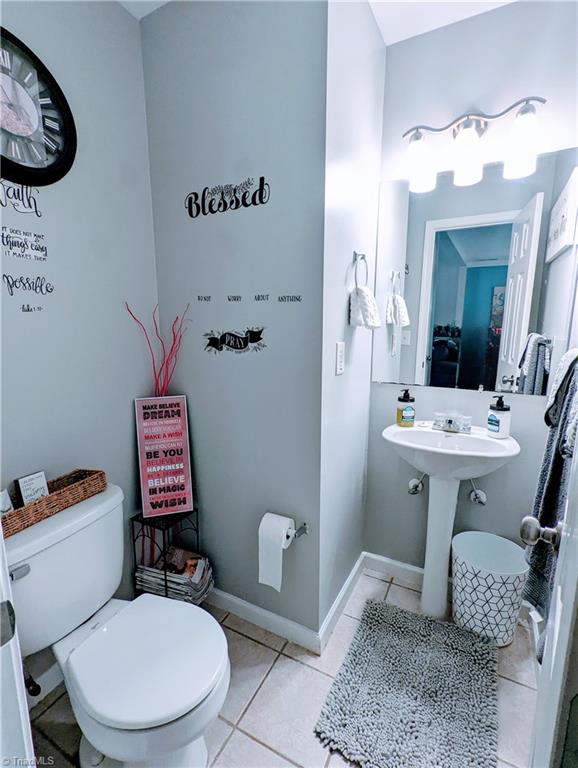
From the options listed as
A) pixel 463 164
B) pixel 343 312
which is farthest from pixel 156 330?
pixel 463 164

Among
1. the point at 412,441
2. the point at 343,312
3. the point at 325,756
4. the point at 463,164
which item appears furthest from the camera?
the point at 412,441

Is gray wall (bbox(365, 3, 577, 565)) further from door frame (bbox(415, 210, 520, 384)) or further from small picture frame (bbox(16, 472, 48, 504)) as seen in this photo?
small picture frame (bbox(16, 472, 48, 504))

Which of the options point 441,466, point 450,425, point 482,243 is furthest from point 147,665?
point 482,243

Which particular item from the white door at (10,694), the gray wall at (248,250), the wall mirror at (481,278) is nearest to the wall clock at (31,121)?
the gray wall at (248,250)

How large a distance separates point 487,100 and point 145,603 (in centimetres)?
240

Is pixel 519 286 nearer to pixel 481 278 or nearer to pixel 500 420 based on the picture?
pixel 481 278

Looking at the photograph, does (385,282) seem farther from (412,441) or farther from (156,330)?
(156,330)

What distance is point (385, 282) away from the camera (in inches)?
72.1

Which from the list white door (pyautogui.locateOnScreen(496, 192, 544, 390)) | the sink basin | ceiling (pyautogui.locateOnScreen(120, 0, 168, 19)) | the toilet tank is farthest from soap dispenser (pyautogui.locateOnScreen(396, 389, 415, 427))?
ceiling (pyautogui.locateOnScreen(120, 0, 168, 19))

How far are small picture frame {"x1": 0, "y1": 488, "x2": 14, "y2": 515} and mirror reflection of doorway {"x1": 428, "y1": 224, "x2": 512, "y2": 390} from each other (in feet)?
5.75

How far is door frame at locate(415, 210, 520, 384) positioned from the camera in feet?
5.35

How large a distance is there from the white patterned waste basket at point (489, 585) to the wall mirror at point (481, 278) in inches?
29.5

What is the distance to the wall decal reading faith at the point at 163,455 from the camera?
1608 mm

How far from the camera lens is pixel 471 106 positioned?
1.58m
